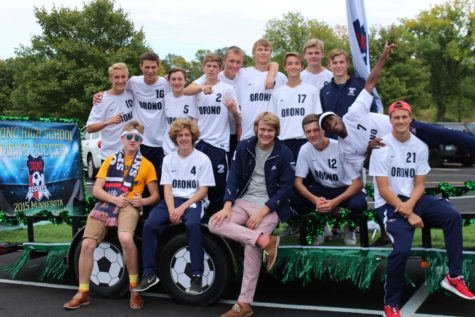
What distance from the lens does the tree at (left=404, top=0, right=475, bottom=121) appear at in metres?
41.0

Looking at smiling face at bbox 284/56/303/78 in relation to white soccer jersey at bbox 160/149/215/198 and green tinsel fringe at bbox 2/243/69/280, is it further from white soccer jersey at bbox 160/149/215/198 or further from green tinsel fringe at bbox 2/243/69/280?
green tinsel fringe at bbox 2/243/69/280

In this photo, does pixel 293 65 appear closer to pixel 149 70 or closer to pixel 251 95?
pixel 251 95

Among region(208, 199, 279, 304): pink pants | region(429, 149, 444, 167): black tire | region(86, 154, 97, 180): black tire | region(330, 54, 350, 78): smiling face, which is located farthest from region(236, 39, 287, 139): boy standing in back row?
region(429, 149, 444, 167): black tire

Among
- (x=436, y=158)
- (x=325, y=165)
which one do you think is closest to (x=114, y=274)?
(x=325, y=165)

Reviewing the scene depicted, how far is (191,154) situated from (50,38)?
78.2 feet

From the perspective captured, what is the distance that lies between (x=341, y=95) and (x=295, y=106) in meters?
0.48

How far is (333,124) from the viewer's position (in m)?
4.79

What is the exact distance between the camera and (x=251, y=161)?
4.77 m

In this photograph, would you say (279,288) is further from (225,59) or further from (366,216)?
(225,59)

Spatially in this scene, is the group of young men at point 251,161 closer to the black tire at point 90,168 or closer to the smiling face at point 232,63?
the smiling face at point 232,63

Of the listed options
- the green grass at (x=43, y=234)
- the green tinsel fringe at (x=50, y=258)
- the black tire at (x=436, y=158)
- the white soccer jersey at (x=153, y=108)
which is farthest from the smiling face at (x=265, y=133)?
the black tire at (x=436, y=158)

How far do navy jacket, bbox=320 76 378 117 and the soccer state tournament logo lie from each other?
3027 mm

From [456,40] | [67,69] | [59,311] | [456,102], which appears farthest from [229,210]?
[456,102]

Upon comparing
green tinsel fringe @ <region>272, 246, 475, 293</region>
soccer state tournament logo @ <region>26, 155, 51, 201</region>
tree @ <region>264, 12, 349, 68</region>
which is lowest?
green tinsel fringe @ <region>272, 246, 475, 293</region>
